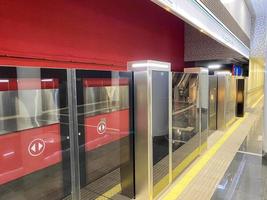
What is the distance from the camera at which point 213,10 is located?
12.0 ft

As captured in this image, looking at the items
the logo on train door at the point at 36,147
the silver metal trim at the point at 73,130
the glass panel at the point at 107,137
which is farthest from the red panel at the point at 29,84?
the logo on train door at the point at 36,147

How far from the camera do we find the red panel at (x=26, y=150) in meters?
2.20

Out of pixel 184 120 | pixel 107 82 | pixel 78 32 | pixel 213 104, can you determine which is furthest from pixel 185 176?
pixel 213 104

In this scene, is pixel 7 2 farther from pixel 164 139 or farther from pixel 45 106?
pixel 164 139

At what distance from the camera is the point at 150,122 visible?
2.36 metres

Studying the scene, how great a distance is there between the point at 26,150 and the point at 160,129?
4.64ft

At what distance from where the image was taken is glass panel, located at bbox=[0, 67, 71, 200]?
205 centimetres

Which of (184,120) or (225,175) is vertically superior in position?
(184,120)

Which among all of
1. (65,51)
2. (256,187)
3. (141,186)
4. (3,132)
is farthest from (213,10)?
(3,132)

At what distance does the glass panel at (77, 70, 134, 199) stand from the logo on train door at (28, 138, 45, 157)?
38 cm

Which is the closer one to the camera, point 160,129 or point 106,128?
point 160,129

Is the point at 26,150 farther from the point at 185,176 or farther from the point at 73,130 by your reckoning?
the point at 185,176

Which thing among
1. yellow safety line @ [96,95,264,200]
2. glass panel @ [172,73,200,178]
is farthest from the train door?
glass panel @ [172,73,200,178]

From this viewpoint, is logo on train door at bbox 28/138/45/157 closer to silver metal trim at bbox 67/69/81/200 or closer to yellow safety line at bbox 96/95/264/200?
silver metal trim at bbox 67/69/81/200
